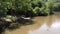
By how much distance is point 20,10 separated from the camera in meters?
21.9

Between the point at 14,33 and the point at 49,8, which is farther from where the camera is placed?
the point at 49,8

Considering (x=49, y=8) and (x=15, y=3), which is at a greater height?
(x=15, y=3)

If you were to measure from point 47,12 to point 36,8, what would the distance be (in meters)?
2.01

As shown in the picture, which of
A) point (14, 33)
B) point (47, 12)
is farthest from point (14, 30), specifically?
point (47, 12)

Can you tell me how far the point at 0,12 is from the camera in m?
15.0

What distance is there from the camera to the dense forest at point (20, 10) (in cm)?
1645

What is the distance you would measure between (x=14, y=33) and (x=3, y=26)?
73.2 inches

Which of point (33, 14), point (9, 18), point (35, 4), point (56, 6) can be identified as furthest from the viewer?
point (56, 6)

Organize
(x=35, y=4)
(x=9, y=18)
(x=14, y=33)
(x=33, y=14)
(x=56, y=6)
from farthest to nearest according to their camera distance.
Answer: (x=56, y=6) → (x=35, y=4) → (x=33, y=14) → (x=9, y=18) → (x=14, y=33)

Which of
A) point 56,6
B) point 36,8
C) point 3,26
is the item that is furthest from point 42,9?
point 3,26

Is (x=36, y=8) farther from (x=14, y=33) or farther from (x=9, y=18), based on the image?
(x=14, y=33)

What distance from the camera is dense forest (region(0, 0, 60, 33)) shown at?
16.5 metres

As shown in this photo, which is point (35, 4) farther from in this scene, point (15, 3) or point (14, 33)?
point (14, 33)

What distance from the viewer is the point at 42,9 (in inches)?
1067
